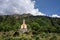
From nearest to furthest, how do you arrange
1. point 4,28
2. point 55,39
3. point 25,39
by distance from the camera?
point 25,39 < point 55,39 < point 4,28

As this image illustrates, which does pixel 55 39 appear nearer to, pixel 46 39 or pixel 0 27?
pixel 46 39

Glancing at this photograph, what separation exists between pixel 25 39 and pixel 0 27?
47.9m

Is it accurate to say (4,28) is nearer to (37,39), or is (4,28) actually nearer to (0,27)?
(0,27)

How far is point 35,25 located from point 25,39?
49.5 metres

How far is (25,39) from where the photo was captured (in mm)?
39719

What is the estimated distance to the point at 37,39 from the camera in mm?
44031

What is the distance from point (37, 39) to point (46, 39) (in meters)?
2.44

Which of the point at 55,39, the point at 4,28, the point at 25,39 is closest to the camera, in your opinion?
the point at 25,39

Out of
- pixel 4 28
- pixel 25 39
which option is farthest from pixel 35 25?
pixel 25 39

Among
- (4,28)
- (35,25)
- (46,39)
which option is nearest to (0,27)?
(4,28)

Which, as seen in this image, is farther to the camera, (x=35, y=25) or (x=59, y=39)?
(x=35, y=25)

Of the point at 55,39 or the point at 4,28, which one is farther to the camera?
the point at 4,28

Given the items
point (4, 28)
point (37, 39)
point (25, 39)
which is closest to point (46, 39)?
point (37, 39)

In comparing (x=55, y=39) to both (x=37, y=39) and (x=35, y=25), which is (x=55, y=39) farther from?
(x=35, y=25)
